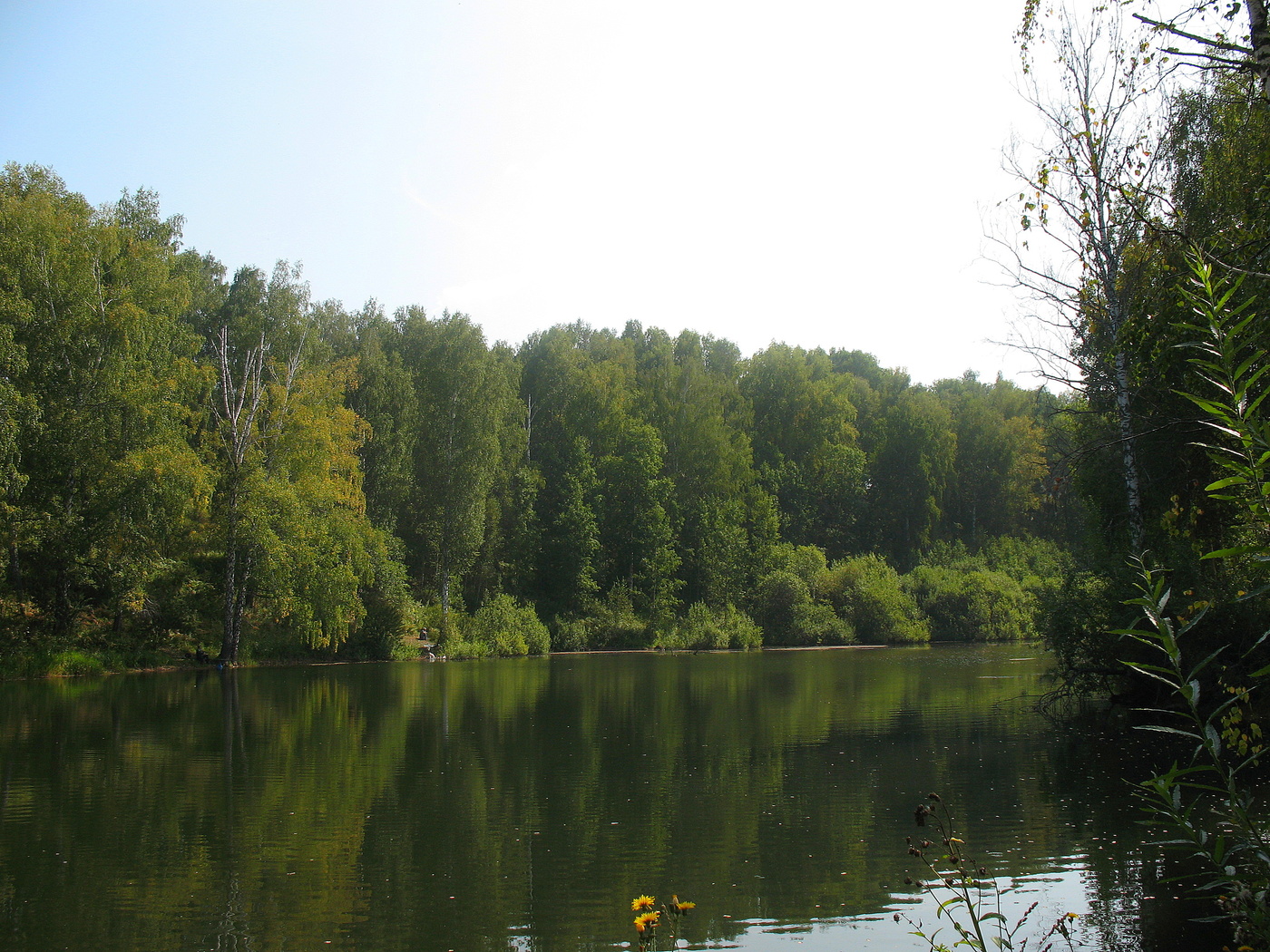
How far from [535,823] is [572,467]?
43.3m

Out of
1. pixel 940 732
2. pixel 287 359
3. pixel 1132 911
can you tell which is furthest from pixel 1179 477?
pixel 287 359

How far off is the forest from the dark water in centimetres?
324

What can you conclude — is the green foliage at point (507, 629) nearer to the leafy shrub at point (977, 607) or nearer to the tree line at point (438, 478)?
the tree line at point (438, 478)

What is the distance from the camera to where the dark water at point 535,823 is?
7199mm

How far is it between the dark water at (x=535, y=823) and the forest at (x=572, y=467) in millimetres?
3242

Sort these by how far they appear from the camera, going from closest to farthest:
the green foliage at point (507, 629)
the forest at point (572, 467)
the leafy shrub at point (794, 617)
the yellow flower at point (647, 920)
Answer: the yellow flower at point (647, 920) → the forest at point (572, 467) → the green foliage at point (507, 629) → the leafy shrub at point (794, 617)

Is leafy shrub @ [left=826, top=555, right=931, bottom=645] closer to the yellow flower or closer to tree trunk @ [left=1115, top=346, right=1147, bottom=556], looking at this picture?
tree trunk @ [left=1115, top=346, right=1147, bottom=556]

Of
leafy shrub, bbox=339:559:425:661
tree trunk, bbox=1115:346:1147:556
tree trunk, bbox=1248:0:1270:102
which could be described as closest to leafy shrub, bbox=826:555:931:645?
leafy shrub, bbox=339:559:425:661

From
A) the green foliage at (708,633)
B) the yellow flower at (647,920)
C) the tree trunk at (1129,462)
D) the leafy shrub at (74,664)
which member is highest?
the tree trunk at (1129,462)

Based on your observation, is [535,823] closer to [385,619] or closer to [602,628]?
[385,619]

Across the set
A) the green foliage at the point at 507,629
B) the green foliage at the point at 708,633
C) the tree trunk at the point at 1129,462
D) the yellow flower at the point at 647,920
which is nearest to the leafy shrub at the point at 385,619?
the green foliage at the point at 507,629

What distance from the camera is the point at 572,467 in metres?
53.4

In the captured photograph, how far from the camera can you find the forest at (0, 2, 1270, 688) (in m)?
14.9

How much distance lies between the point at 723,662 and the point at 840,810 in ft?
91.0
